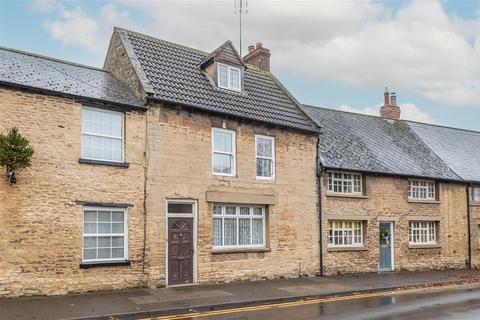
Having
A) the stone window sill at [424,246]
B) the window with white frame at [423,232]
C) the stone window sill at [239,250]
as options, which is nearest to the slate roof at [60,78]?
the stone window sill at [239,250]

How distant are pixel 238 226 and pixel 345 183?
644 centimetres

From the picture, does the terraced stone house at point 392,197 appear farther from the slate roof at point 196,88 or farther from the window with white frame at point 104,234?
the window with white frame at point 104,234

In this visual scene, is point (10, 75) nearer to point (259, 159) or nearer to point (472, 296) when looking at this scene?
point (259, 159)

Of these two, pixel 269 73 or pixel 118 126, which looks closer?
pixel 118 126

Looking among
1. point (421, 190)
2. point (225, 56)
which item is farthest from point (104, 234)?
point (421, 190)

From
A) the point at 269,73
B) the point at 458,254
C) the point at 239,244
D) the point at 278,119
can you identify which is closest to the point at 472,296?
the point at 239,244

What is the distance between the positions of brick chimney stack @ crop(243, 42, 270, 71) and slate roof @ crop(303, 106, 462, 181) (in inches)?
126

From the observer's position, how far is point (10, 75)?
14938 millimetres

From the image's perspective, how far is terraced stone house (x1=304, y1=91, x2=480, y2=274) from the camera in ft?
74.3

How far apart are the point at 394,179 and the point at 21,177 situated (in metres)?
17.2

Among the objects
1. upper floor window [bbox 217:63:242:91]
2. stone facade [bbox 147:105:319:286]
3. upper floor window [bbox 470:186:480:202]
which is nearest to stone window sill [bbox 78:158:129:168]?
stone facade [bbox 147:105:319:286]

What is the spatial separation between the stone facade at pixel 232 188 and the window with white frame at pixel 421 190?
6813 millimetres

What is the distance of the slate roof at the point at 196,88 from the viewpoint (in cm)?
1827

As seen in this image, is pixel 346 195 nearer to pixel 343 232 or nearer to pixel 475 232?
pixel 343 232
